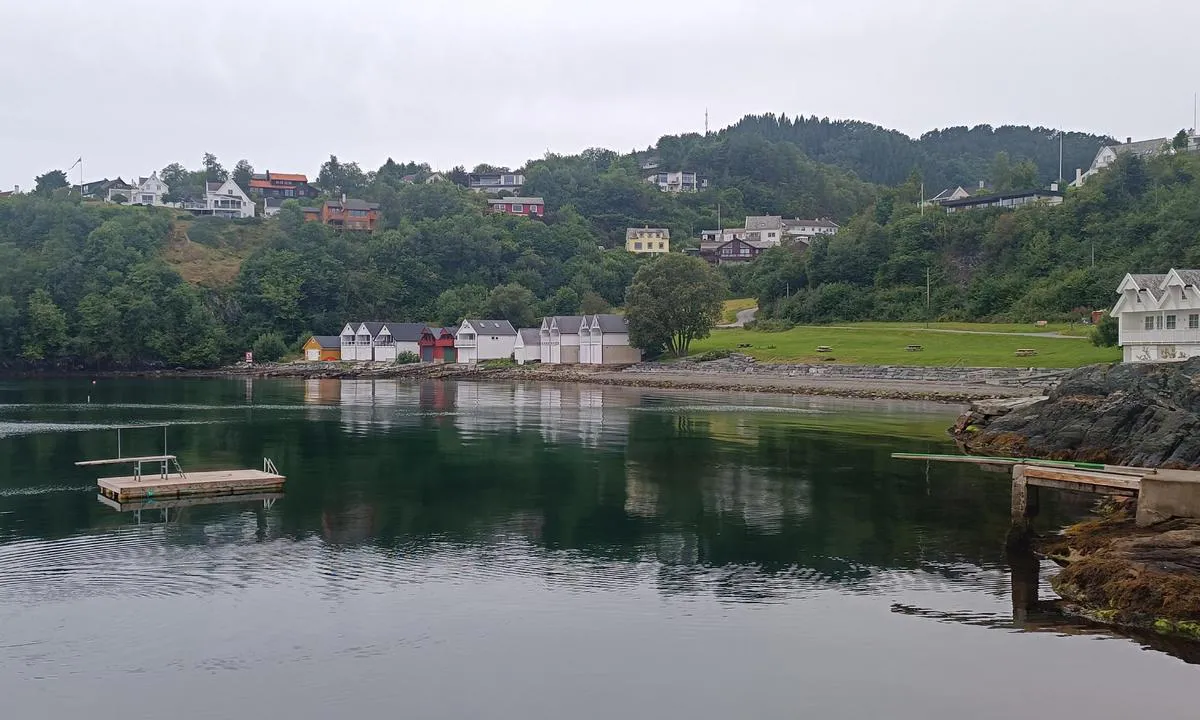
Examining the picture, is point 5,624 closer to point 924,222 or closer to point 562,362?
point 562,362

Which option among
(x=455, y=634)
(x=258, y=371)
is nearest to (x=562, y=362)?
(x=258, y=371)

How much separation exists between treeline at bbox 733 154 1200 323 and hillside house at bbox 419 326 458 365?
38.5 m

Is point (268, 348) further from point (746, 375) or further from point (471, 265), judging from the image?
point (746, 375)

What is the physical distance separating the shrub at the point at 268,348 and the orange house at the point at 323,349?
3.46m

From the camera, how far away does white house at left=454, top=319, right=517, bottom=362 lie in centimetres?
12081

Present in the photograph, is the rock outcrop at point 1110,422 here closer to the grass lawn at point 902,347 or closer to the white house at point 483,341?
the grass lawn at point 902,347

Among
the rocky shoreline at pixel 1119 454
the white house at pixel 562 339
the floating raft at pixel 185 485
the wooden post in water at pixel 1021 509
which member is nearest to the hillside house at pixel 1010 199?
the white house at pixel 562 339

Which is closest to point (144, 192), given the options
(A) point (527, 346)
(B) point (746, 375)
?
(A) point (527, 346)

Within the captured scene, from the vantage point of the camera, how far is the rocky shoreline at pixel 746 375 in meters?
67.6

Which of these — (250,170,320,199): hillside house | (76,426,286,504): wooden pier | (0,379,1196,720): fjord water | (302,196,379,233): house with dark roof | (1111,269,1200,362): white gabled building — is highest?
(250,170,320,199): hillside house

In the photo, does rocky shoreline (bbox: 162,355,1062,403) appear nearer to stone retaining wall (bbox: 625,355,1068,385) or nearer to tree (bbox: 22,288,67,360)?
stone retaining wall (bbox: 625,355,1068,385)

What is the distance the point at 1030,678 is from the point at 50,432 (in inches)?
2006

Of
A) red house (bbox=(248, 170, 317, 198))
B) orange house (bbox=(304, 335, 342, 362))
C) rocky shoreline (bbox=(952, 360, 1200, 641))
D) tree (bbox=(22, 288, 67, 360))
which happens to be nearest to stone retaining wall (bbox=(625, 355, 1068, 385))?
rocky shoreline (bbox=(952, 360, 1200, 641))

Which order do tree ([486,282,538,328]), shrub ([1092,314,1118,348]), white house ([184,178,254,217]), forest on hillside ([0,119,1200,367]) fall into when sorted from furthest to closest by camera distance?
white house ([184,178,254,217]) < tree ([486,282,538,328]) < forest on hillside ([0,119,1200,367]) < shrub ([1092,314,1118,348])
